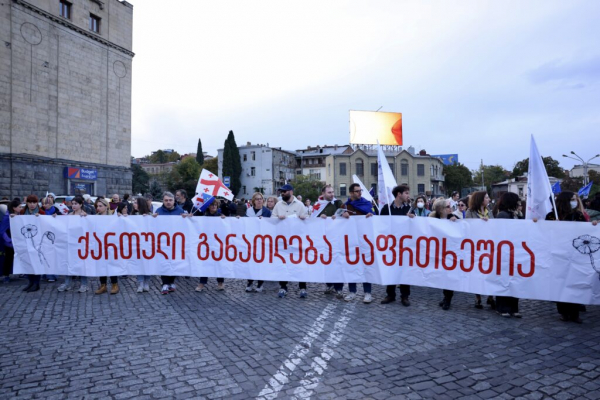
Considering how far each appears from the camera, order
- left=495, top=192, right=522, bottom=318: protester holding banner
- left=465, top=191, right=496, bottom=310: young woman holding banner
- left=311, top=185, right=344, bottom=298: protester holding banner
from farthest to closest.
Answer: left=311, top=185, right=344, bottom=298: protester holding banner
left=465, top=191, right=496, bottom=310: young woman holding banner
left=495, top=192, right=522, bottom=318: protester holding banner

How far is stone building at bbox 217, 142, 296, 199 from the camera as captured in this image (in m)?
81.4

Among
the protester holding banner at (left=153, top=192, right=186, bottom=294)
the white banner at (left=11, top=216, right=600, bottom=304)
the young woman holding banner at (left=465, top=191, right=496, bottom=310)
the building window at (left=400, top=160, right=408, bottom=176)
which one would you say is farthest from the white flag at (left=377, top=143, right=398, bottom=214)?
the building window at (left=400, top=160, right=408, bottom=176)

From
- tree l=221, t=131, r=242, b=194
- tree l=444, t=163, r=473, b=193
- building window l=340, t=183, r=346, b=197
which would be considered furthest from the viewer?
tree l=444, t=163, r=473, b=193

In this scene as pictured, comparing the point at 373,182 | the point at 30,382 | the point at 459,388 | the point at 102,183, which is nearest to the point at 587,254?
the point at 459,388

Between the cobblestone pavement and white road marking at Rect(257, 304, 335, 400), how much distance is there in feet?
0.05

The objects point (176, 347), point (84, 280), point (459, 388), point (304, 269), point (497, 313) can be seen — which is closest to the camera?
point (459, 388)

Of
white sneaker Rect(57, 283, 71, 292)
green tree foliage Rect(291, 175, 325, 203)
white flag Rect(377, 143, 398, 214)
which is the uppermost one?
green tree foliage Rect(291, 175, 325, 203)

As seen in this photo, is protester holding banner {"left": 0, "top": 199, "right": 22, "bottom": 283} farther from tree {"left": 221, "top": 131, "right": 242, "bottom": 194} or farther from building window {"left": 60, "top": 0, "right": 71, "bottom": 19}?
tree {"left": 221, "top": 131, "right": 242, "bottom": 194}

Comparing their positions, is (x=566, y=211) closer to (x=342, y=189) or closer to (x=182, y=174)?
(x=342, y=189)

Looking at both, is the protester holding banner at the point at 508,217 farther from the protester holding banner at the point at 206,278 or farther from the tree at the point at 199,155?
the tree at the point at 199,155

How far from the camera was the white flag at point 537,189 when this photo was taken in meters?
6.19

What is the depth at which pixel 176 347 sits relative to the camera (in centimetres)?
467

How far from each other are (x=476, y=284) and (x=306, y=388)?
379 cm

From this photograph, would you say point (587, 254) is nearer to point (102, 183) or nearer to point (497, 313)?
point (497, 313)
